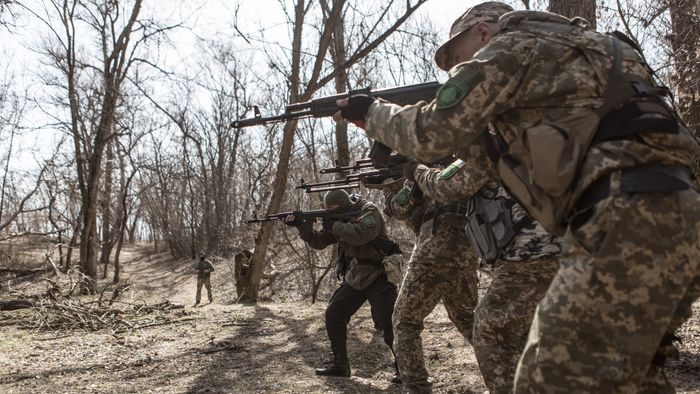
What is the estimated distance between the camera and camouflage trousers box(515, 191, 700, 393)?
178 centimetres

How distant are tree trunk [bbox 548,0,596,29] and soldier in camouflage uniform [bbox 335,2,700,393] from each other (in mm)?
4094

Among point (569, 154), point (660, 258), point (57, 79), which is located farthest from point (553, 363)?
point (57, 79)

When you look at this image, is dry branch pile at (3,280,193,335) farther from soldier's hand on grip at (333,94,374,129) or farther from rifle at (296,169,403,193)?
soldier's hand on grip at (333,94,374,129)

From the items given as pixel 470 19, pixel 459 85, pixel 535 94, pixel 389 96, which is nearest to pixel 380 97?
pixel 389 96

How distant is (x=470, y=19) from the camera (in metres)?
2.72

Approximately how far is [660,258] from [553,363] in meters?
0.45

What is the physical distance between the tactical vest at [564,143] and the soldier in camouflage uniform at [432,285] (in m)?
1.82

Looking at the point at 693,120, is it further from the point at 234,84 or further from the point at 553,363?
the point at 234,84

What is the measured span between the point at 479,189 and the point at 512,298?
0.69 metres

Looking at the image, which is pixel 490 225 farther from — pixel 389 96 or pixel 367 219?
pixel 367 219

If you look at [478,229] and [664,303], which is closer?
[664,303]

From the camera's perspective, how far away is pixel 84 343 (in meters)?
6.80

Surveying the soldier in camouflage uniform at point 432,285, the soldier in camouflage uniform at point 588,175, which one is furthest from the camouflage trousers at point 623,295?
the soldier in camouflage uniform at point 432,285

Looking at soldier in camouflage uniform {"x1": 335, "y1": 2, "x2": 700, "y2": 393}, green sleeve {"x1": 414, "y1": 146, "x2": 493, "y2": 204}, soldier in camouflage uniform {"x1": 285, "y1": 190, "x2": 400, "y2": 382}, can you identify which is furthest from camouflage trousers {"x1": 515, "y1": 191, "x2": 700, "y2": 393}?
soldier in camouflage uniform {"x1": 285, "y1": 190, "x2": 400, "y2": 382}
